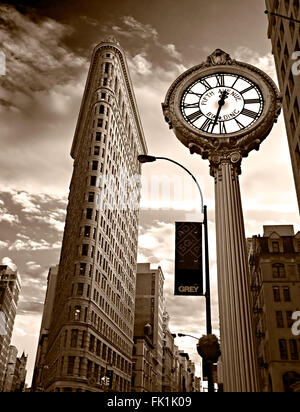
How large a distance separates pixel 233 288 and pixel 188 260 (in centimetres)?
111

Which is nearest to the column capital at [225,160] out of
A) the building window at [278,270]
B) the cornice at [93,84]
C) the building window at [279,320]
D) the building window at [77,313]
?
the building window at [279,320]

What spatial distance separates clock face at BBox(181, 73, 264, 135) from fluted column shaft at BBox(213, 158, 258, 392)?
1082 millimetres

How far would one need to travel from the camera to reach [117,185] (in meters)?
75.6

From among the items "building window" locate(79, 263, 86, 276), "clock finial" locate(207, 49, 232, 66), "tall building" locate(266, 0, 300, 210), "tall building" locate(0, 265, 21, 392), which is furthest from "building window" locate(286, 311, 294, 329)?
"tall building" locate(0, 265, 21, 392)

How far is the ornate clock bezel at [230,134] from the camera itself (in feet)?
31.7

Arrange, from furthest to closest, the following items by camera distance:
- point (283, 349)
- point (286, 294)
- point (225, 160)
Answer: point (286, 294), point (283, 349), point (225, 160)

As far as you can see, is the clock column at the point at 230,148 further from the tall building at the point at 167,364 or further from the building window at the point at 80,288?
the tall building at the point at 167,364

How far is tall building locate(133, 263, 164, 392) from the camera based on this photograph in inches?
4190

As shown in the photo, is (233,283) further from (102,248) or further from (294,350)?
(102,248)

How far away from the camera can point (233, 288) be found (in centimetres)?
789

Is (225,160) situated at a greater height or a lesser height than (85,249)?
lesser

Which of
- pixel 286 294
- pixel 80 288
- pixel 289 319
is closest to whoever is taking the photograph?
pixel 289 319

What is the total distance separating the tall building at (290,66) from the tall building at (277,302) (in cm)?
2187

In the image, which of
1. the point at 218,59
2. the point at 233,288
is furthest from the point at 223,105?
the point at 233,288
